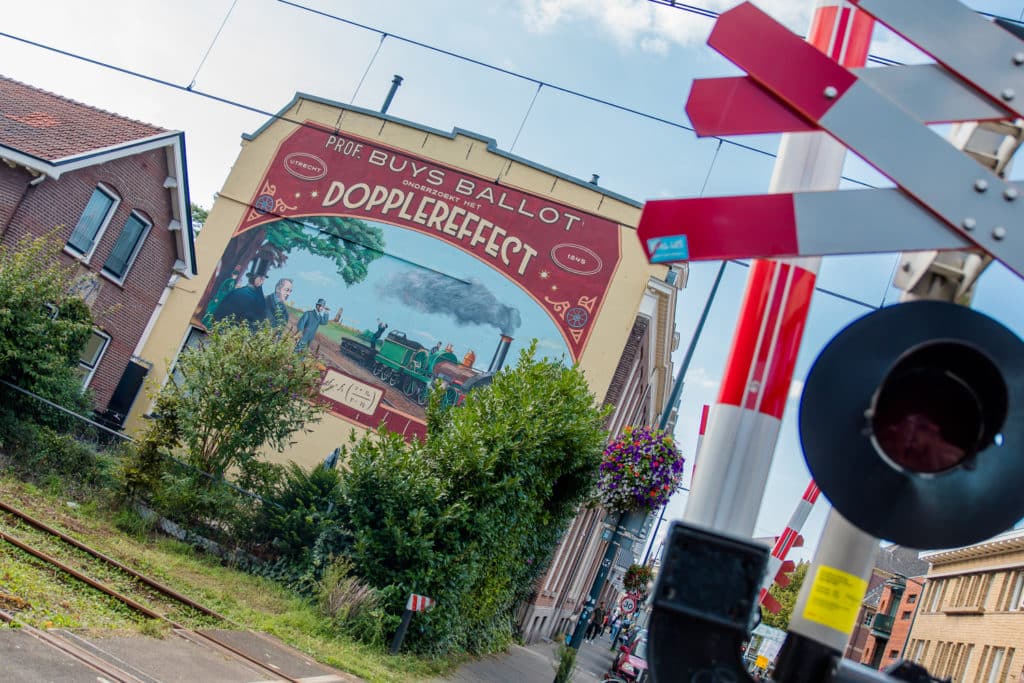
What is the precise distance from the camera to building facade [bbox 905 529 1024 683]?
31.3 m

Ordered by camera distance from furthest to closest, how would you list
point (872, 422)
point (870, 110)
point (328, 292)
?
point (328, 292), point (870, 110), point (872, 422)

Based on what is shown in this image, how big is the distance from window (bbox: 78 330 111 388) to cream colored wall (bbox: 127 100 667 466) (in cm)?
183

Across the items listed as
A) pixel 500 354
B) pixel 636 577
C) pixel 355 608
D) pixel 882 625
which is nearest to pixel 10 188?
pixel 500 354

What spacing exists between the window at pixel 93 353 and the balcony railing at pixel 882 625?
4792 centimetres

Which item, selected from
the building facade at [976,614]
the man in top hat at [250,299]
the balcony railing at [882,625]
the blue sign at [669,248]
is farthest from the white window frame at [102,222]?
the balcony railing at [882,625]

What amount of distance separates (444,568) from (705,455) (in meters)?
14.3

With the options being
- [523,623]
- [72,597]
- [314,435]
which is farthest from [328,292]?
[72,597]

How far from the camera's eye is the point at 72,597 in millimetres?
10492

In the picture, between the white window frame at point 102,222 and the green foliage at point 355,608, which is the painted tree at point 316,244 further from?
the green foliage at point 355,608

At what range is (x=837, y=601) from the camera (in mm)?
1950

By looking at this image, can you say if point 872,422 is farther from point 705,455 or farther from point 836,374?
point 705,455

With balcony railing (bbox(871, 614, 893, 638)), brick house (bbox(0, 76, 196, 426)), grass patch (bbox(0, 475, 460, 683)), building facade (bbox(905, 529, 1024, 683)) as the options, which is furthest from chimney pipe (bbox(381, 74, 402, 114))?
balcony railing (bbox(871, 614, 893, 638))

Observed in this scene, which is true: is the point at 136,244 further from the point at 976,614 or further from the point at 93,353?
the point at 976,614

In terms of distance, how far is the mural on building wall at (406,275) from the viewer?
88.4ft
